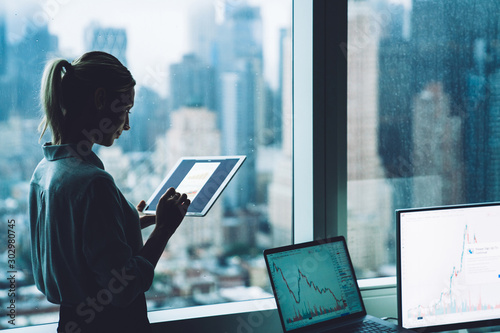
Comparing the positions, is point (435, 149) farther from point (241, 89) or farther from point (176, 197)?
point (176, 197)

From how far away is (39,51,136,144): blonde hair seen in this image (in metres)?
1.13

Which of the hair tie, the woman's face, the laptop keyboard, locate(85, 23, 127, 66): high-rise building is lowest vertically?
the laptop keyboard

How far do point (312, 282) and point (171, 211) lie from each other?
51 cm

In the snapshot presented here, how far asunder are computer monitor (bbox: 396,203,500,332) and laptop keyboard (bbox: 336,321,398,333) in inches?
2.1

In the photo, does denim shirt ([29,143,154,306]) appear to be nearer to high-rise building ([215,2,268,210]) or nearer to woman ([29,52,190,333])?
woman ([29,52,190,333])

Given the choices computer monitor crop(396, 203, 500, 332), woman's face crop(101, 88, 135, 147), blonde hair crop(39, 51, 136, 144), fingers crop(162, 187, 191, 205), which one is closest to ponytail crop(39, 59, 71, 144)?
blonde hair crop(39, 51, 136, 144)

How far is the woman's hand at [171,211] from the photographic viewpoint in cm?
125

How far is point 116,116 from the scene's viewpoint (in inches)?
46.3

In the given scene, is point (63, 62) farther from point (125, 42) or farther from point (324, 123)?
point (324, 123)

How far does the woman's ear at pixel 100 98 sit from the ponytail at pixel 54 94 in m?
0.08

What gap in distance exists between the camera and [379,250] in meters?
1.94

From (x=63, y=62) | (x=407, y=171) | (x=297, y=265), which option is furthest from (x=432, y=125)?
(x=63, y=62)

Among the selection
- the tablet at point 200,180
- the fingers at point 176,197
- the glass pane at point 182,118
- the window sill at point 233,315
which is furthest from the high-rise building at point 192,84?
the window sill at point 233,315

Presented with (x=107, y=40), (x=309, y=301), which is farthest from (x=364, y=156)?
(x=107, y=40)
